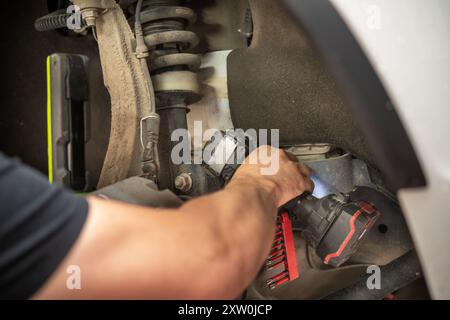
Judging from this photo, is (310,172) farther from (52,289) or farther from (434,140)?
(52,289)

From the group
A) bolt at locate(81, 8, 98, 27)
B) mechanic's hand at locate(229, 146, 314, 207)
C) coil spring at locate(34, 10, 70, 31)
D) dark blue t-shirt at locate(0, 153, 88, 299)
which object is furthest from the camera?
coil spring at locate(34, 10, 70, 31)

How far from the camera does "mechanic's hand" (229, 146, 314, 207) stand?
0.98 m

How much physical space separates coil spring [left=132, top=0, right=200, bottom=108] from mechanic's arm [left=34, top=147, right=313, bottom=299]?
475 millimetres

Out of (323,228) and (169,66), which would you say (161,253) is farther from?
(169,66)

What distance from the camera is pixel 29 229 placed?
1.81ft

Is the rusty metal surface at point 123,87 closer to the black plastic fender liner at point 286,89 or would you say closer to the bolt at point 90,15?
the bolt at point 90,15

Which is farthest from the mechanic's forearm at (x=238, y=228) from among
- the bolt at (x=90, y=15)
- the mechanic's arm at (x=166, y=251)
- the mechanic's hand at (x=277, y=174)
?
the bolt at (x=90, y=15)

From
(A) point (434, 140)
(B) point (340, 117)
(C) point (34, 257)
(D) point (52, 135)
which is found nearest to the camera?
(C) point (34, 257)

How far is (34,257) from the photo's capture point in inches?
21.7

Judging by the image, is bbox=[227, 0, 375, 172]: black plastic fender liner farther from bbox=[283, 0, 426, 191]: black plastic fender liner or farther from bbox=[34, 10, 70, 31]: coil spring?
bbox=[34, 10, 70, 31]: coil spring

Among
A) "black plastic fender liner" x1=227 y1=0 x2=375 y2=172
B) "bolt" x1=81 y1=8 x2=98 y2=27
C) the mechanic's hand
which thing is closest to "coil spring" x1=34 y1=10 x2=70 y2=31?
"bolt" x1=81 y1=8 x2=98 y2=27

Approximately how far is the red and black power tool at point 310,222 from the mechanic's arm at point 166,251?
313 mm
